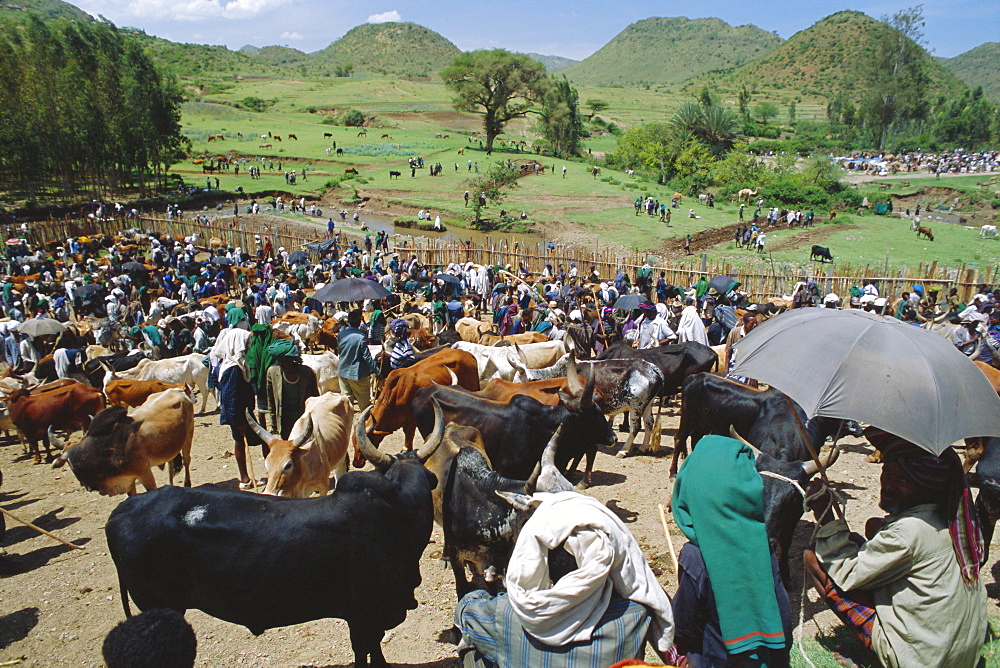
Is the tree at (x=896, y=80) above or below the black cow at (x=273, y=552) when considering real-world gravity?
above

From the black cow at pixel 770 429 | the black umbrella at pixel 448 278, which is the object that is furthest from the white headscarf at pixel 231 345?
the black umbrella at pixel 448 278

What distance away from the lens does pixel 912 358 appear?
3.64 meters

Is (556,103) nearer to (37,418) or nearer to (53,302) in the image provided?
(53,302)

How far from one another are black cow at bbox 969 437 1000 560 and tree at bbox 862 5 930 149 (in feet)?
319

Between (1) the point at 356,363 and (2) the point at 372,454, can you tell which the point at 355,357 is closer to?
(1) the point at 356,363

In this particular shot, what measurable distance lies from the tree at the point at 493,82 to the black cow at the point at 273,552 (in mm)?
62525

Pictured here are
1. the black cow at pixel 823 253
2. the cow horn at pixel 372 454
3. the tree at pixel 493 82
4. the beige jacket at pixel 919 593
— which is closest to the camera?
the beige jacket at pixel 919 593

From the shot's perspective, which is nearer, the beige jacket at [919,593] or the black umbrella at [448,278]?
the beige jacket at [919,593]

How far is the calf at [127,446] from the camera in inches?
267

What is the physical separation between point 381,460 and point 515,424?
238cm

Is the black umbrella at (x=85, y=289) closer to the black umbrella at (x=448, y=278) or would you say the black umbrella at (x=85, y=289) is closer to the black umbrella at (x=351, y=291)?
the black umbrella at (x=351, y=291)

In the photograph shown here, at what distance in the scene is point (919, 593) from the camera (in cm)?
340

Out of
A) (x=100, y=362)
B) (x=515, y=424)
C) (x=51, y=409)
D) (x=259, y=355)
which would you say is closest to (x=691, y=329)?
(x=515, y=424)

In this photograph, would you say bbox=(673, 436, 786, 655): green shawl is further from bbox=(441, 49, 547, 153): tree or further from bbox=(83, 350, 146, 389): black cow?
bbox=(441, 49, 547, 153): tree
